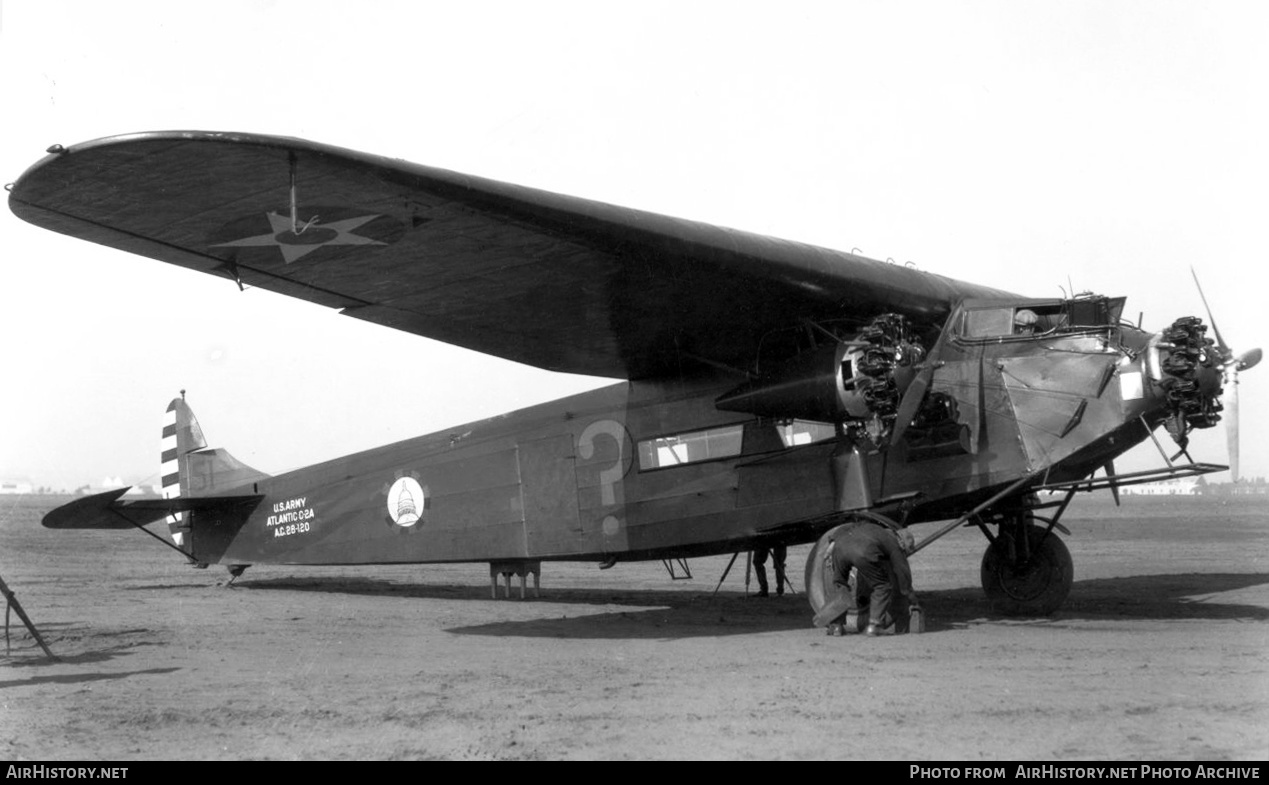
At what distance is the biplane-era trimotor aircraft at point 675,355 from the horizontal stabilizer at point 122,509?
0.14 meters

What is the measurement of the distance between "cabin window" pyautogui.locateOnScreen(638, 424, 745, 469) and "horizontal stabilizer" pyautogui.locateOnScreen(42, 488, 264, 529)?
244 inches

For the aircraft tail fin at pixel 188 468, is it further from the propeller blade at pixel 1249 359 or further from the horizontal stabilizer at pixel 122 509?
the propeller blade at pixel 1249 359

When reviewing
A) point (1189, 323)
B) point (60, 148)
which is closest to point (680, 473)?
point (1189, 323)

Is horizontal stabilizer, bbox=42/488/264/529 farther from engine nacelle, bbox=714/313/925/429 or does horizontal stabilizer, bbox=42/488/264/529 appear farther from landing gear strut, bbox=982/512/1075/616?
landing gear strut, bbox=982/512/1075/616

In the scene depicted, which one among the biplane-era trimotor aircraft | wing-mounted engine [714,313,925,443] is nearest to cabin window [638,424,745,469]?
the biplane-era trimotor aircraft

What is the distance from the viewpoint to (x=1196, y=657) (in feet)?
28.2

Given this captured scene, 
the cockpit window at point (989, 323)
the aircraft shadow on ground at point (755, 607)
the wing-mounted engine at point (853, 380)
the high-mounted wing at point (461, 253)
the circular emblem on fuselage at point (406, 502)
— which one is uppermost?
the high-mounted wing at point (461, 253)

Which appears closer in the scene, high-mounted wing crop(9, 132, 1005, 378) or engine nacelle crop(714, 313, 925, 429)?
high-mounted wing crop(9, 132, 1005, 378)

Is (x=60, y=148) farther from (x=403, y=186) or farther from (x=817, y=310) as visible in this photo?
(x=817, y=310)

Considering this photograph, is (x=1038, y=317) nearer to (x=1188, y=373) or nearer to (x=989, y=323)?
(x=989, y=323)

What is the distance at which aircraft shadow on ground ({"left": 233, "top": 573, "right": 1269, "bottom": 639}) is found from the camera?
1149cm

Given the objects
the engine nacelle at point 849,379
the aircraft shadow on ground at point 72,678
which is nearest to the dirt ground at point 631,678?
the aircraft shadow on ground at point 72,678

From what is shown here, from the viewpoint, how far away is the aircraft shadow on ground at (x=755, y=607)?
11492 millimetres

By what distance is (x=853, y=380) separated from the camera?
9.79 metres
